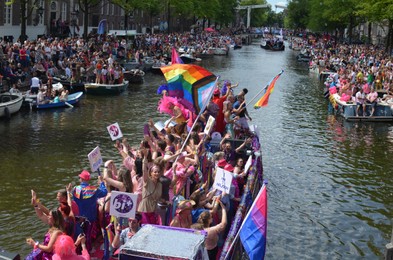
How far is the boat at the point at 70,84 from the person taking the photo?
3140 cm

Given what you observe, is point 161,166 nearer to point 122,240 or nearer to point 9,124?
point 122,240

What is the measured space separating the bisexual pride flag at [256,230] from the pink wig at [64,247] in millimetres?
2486

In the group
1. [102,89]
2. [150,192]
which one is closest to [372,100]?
[102,89]

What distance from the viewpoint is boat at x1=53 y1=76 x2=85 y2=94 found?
1236 inches

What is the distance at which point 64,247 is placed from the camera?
7.64 metres

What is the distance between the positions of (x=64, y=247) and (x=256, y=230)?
272 centimetres

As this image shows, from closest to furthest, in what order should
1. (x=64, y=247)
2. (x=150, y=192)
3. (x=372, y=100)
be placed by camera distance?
(x=64, y=247) < (x=150, y=192) < (x=372, y=100)

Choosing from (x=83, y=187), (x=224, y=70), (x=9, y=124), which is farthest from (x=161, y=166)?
(x=224, y=70)

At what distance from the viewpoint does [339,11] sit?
76938 millimetres

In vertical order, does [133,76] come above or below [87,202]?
above

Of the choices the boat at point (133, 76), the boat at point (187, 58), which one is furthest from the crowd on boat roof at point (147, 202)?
the boat at point (187, 58)

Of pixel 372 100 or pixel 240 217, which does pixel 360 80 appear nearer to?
pixel 372 100

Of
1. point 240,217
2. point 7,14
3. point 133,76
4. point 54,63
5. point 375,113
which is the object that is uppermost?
point 7,14

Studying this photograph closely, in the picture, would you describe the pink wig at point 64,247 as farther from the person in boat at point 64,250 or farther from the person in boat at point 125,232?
the person in boat at point 125,232
